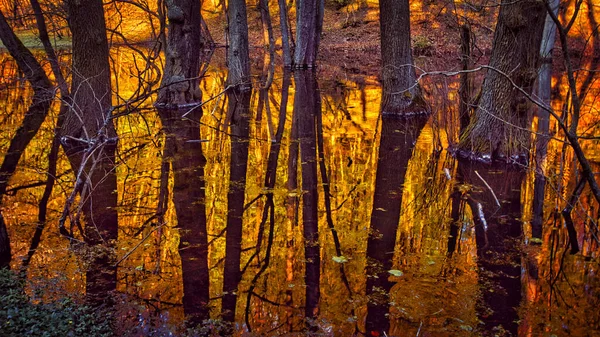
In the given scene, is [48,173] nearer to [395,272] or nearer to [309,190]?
[309,190]

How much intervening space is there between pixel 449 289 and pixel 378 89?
14.5m

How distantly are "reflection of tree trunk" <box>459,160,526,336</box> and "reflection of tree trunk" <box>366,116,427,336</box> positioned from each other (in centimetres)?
86

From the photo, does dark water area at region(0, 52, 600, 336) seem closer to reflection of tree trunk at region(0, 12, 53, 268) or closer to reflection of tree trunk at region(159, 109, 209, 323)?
reflection of tree trunk at region(159, 109, 209, 323)

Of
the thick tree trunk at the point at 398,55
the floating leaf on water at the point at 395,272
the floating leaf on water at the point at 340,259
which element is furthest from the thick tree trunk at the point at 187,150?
the thick tree trunk at the point at 398,55

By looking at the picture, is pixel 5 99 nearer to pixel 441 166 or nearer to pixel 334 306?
pixel 441 166

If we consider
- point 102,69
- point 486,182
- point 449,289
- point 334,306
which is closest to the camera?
point 334,306

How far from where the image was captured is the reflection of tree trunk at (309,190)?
5127 mm

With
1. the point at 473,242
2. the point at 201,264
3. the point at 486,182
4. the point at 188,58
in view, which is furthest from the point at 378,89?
the point at 201,264

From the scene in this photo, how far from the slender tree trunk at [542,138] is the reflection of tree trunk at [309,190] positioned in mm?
2484

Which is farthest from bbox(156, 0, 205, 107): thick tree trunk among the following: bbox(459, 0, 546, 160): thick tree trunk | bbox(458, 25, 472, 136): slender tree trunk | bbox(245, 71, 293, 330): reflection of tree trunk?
bbox(459, 0, 546, 160): thick tree trunk

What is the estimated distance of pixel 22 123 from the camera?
1252 centimetres

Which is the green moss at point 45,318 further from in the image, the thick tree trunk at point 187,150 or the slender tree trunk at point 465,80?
the slender tree trunk at point 465,80

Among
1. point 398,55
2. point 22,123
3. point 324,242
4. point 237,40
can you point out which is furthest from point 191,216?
point 237,40

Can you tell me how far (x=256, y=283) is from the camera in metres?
5.21
